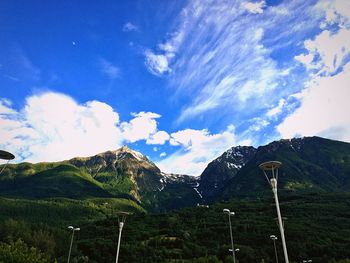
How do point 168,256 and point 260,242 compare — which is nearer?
point 168,256

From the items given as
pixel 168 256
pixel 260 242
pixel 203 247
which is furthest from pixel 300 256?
pixel 168 256

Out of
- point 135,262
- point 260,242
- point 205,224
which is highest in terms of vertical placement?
point 205,224

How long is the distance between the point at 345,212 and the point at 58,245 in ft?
487

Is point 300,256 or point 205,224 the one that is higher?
point 205,224

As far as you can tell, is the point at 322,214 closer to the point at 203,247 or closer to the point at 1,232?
the point at 203,247

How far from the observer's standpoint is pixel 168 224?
191625mm

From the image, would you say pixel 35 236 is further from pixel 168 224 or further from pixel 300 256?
pixel 168 224

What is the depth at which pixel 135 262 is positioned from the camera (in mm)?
118188

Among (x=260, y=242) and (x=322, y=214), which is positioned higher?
(x=322, y=214)

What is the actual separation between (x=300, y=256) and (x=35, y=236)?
8204 centimetres

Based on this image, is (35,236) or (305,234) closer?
(35,236)

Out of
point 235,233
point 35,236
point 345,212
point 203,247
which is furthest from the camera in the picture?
point 345,212

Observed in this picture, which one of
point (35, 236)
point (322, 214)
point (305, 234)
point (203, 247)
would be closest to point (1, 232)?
point (35, 236)

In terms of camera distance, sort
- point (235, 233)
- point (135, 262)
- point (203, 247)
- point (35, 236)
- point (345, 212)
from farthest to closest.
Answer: point (345, 212) < point (235, 233) < point (203, 247) < point (135, 262) < point (35, 236)
